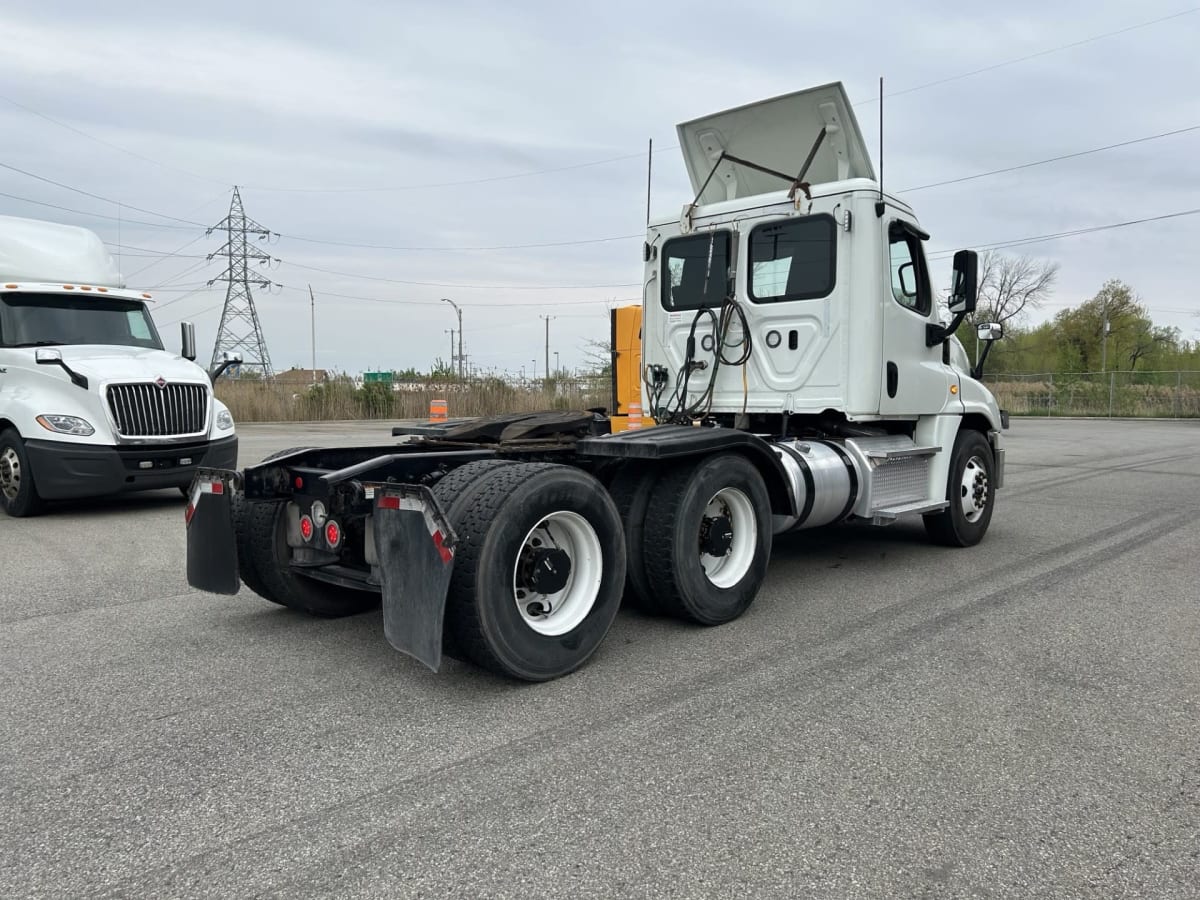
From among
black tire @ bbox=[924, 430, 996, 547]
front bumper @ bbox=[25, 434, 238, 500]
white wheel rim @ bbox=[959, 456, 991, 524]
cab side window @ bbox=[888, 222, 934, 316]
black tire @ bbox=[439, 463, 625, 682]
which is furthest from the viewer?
front bumper @ bbox=[25, 434, 238, 500]

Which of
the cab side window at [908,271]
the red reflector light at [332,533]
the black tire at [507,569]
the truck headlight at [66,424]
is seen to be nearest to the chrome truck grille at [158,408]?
the truck headlight at [66,424]

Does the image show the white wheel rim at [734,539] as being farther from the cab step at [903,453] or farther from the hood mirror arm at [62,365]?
the hood mirror arm at [62,365]

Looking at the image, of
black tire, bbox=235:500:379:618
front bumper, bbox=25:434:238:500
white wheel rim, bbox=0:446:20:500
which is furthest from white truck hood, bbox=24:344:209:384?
black tire, bbox=235:500:379:618

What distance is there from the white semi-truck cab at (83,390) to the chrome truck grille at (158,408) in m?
0.01

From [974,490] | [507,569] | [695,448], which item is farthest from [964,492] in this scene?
[507,569]

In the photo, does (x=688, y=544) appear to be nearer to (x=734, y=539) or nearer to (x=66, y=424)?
(x=734, y=539)

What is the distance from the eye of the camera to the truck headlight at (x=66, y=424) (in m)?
8.74

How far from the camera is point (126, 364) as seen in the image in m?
9.27

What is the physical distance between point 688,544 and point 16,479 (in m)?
7.89

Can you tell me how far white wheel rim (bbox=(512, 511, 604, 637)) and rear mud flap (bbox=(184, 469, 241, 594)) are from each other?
1.67 metres

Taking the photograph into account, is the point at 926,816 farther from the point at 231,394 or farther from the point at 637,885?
the point at 231,394

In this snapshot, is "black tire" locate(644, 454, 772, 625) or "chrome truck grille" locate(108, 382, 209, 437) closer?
"black tire" locate(644, 454, 772, 625)

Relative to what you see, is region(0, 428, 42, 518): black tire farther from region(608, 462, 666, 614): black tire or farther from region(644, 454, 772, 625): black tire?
region(644, 454, 772, 625): black tire

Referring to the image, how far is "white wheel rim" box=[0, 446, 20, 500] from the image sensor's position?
9023mm
